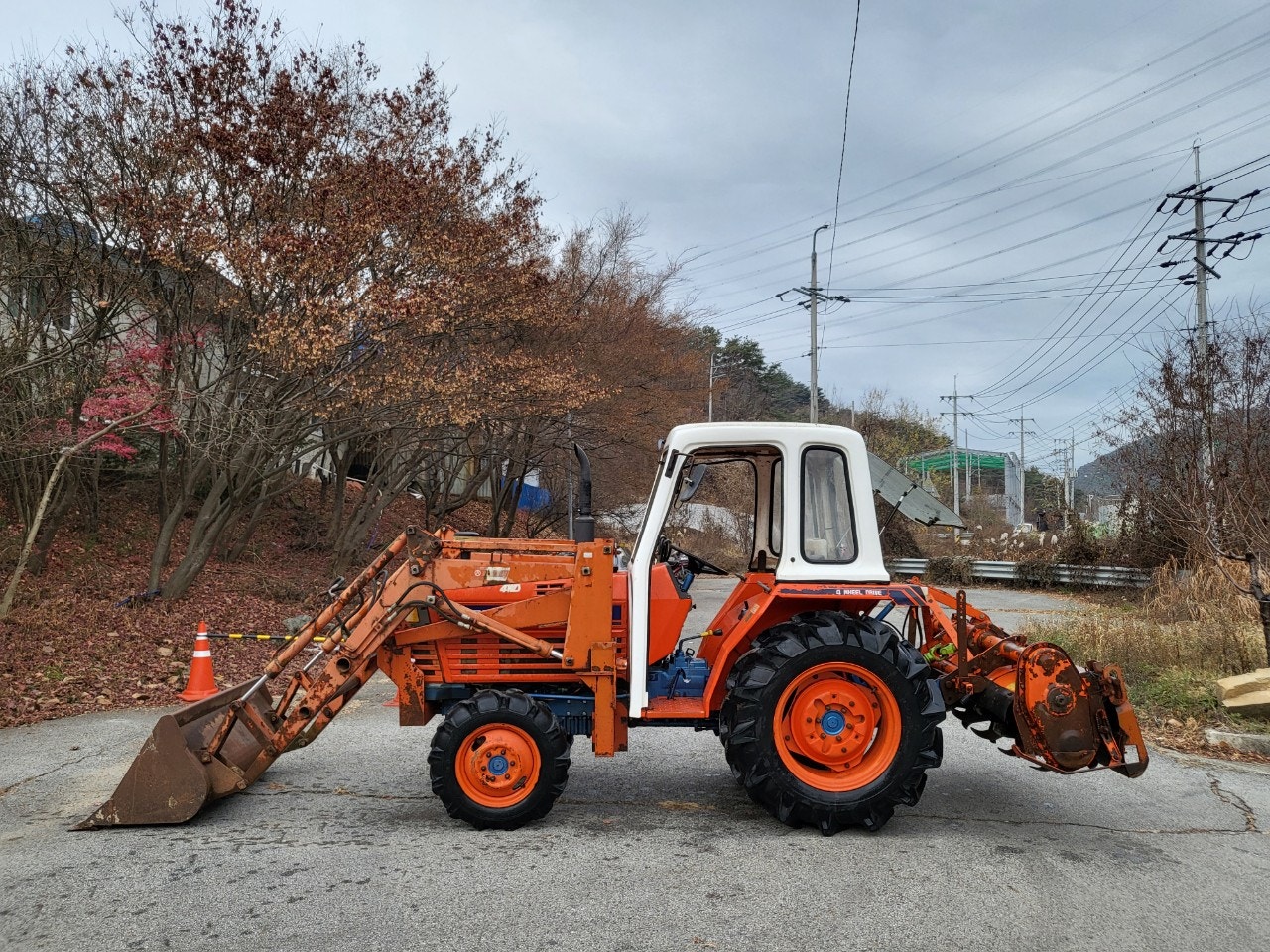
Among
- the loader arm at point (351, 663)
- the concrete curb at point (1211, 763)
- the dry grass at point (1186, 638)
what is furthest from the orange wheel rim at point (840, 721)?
the dry grass at point (1186, 638)

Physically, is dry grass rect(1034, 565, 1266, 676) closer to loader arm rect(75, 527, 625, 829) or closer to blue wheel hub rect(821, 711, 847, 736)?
blue wheel hub rect(821, 711, 847, 736)

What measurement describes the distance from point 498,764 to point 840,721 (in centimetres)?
187

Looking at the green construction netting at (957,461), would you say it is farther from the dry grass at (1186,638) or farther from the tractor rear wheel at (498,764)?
the tractor rear wheel at (498,764)

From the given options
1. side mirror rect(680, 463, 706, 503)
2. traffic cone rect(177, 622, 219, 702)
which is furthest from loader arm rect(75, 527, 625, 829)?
traffic cone rect(177, 622, 219, 702)

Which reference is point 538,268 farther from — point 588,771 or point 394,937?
point 394,937

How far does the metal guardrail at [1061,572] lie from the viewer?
61.9 ft

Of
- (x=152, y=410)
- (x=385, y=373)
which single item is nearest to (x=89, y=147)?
(x=152, y=410)

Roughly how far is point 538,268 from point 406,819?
12.2m

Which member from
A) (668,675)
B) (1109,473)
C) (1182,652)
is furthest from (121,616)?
(1109,473)

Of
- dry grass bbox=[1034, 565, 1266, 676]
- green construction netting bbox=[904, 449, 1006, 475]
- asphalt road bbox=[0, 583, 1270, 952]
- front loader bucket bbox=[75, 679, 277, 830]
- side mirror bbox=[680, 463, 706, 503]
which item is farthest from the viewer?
green construction netting bbox=[904, 449, 1006, 475]

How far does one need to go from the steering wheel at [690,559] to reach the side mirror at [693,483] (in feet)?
0.90

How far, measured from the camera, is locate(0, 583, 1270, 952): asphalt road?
383cm

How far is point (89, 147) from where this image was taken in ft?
37.5

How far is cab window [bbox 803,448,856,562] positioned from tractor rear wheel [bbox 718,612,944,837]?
15.6 inches
